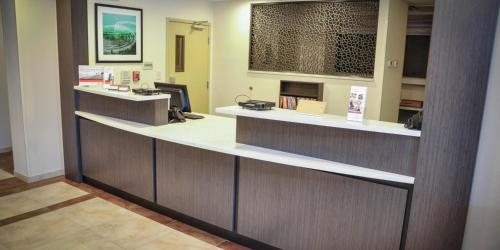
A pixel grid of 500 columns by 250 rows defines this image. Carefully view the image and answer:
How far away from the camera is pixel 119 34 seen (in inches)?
201

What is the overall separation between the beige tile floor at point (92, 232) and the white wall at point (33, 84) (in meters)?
1.10

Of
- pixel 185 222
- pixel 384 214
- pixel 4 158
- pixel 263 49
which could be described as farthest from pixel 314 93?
pixel 4 158

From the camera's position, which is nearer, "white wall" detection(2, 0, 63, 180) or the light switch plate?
"white wall" detection(2, 0, 63, 180)

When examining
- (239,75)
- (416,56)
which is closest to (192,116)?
(239,75)

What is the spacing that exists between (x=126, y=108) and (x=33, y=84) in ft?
4.03

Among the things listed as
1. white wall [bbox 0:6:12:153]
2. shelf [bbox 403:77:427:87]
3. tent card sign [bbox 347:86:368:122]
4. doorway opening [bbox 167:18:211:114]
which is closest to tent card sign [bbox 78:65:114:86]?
doorway opening [bbox 167:18:211:114]

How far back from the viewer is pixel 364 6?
16.2 feet

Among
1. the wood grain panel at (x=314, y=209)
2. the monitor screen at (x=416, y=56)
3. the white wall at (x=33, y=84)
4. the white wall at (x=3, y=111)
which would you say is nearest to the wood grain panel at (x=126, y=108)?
the white wall at (x=33, y=84)

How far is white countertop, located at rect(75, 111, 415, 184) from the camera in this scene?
93.5 inches

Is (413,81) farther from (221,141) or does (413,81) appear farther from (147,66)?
(221,141)

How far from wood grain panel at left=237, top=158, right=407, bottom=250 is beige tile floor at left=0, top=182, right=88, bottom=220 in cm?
207

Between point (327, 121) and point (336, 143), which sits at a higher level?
point (327, 121)

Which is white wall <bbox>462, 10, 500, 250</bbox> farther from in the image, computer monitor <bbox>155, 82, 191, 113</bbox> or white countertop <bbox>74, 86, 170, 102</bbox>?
computer monitor <bbox>155, 82, 191, 113</bbox>

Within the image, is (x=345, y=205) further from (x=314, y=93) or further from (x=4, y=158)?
(x=4, y=158)
